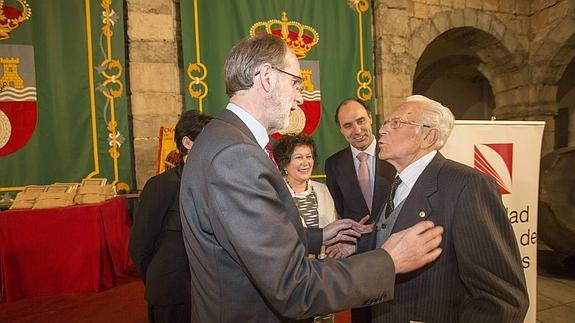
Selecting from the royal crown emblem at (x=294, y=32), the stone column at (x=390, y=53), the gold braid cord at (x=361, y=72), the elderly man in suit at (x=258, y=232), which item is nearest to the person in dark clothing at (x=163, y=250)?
the elderly man in suit at (x=258, y=232)

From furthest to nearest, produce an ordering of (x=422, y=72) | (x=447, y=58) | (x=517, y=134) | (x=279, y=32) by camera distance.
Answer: (x=422, y=72) < (x=447, y=58) < (x=279, y=32) < (x=517, y=134)

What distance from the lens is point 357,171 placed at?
8.82 ft

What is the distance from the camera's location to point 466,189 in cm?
128

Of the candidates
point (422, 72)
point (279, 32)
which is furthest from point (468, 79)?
point (279, 32)

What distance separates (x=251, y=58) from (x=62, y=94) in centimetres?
363

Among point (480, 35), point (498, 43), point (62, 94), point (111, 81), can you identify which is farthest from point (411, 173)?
point (498, 43)

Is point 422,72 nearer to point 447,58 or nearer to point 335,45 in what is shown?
point 447,58

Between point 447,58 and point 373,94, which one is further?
point 447,58

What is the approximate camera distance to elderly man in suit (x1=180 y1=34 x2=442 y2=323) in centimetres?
87

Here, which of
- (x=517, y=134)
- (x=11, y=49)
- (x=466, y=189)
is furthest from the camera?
(x=11, y=49)

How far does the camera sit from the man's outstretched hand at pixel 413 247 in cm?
99

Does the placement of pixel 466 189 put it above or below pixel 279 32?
below

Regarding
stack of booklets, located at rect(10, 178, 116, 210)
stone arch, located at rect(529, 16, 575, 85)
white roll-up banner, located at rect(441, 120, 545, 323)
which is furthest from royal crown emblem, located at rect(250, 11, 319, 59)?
stone arch, located at rect(529, 16, 575, 85)

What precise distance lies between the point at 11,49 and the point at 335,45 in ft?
12.2
